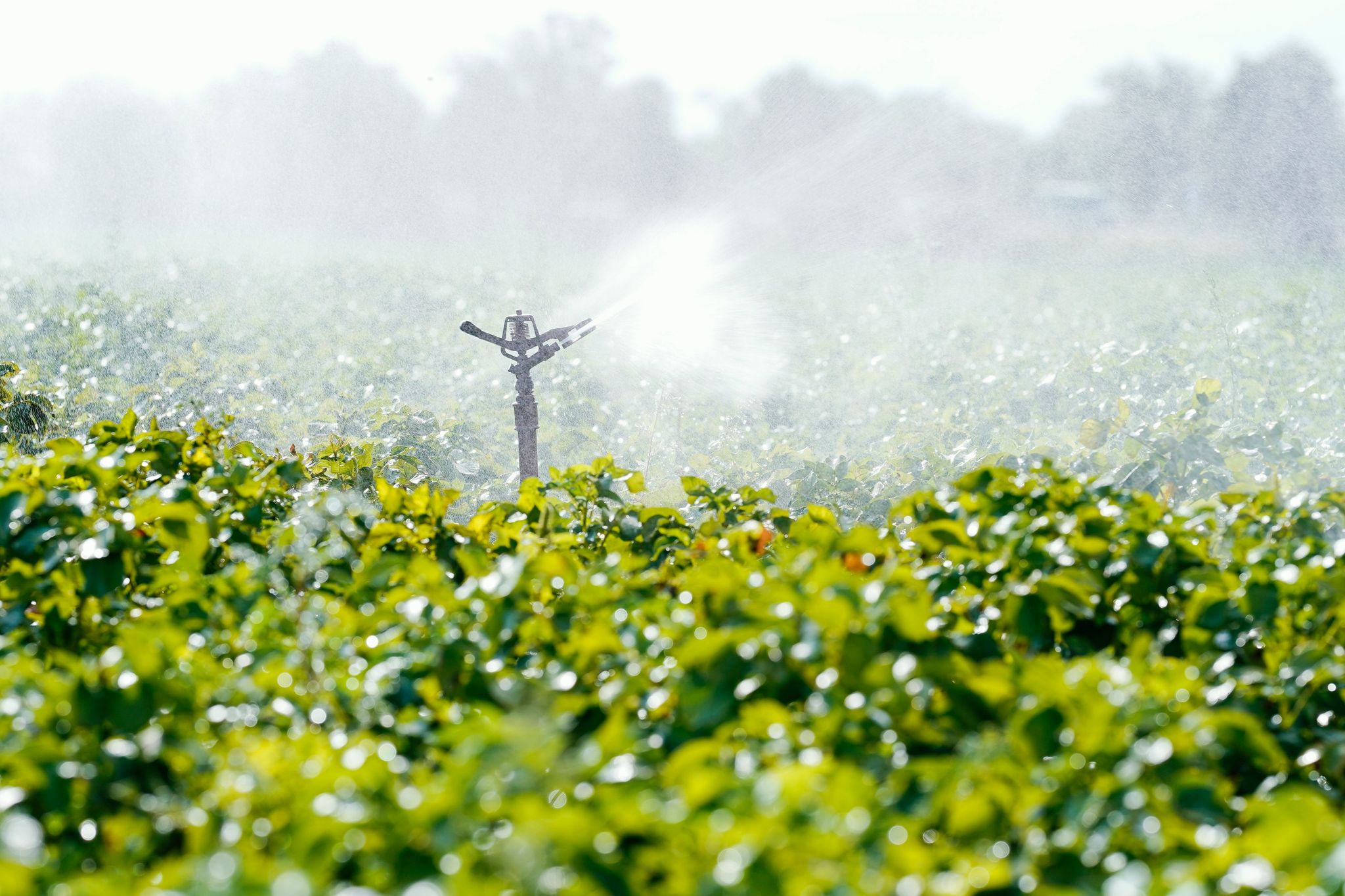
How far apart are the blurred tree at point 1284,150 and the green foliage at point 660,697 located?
64.3 feet

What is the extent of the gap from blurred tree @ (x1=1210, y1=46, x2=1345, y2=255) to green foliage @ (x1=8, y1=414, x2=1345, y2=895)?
1961 cm

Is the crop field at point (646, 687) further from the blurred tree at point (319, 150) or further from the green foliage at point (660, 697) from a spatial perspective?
the blurred tree at point (319, 150)

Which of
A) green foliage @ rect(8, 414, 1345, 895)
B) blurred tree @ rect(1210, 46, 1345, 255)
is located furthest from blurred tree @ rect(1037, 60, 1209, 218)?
green foliage @ rect(8, 414, 1345, 895)

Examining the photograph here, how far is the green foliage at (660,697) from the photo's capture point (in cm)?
118

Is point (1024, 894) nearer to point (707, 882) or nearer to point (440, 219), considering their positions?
point (707, 882)

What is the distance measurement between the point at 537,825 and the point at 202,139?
25485mm

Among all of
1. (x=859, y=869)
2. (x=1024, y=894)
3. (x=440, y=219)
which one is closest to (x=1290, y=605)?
(x=1024, y=894)

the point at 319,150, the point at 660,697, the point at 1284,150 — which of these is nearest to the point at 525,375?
the point at 660,697

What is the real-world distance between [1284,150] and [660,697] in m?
21.6

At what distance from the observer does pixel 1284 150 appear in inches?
813

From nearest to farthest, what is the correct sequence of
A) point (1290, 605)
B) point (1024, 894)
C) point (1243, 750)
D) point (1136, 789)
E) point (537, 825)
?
1. point (537, 825)
2. point (1024, 894)
3. point (1136, 789)
4. point (1243, 750)
5. point (1290, 605)

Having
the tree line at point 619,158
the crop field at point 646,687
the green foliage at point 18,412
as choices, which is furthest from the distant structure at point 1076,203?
the green foliage at point 18,412

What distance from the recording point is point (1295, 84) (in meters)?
24.5

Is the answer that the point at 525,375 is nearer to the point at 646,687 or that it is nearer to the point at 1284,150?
the point at 646,687
